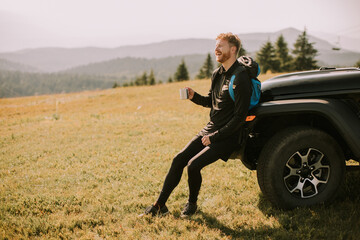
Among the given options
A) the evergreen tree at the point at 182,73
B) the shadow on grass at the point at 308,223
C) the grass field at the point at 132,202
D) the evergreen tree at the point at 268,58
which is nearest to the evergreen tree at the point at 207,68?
the evergreen tree at the point at 182,73

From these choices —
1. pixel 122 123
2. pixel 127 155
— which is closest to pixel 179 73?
pixel 122 123

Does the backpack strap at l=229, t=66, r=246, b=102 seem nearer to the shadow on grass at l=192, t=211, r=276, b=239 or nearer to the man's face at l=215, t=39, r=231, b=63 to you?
the man's face at l=215, t=39, r=231, b=63

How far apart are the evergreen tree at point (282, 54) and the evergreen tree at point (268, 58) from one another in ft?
3.02

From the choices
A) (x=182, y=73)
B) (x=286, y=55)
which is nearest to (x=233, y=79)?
(x=286, y=55)

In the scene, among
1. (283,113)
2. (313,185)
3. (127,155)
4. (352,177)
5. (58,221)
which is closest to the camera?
(283,113)

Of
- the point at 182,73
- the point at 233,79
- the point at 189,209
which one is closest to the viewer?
the point at 233,79

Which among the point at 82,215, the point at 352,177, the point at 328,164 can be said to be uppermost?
the point at 328,164

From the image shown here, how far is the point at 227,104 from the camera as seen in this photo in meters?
3.76

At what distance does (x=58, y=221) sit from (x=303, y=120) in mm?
4344

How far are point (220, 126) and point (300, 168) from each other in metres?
1.34

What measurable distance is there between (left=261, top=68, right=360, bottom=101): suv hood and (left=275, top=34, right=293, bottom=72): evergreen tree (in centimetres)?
5016

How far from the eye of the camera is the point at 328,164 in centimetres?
370

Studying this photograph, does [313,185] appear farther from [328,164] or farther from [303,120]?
[303,120]

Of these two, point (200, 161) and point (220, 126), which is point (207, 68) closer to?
point (220, 126)
